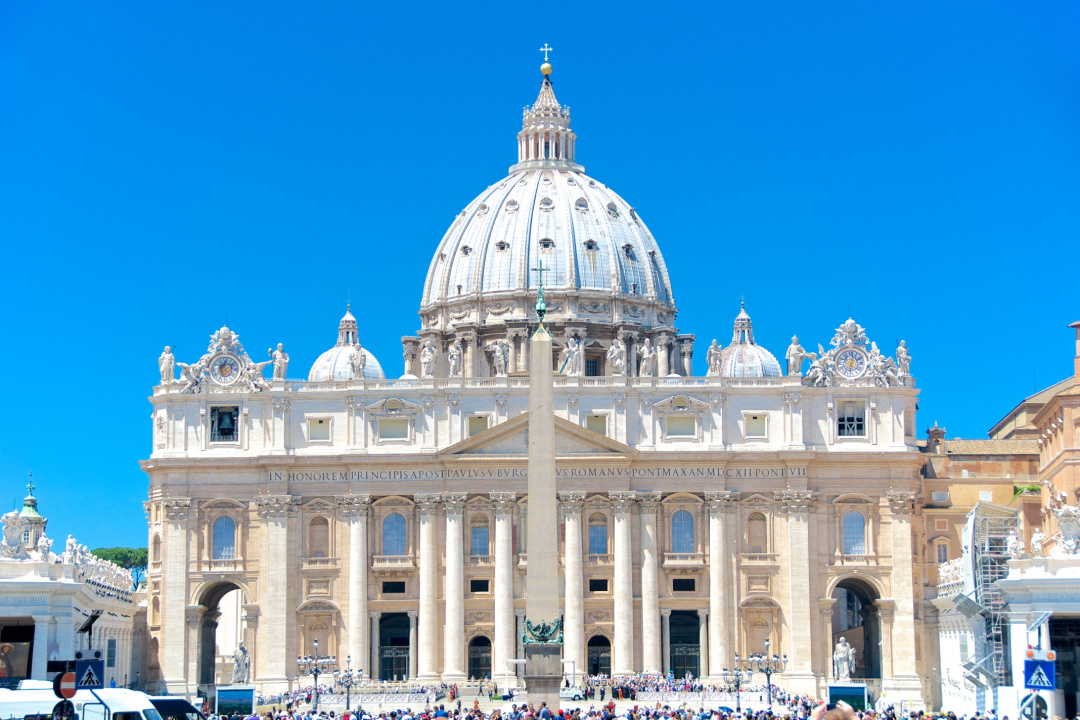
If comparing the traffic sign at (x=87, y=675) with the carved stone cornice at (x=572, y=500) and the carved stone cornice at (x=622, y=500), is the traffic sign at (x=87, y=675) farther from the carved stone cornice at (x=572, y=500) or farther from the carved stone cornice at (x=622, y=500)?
the carved stone cornice at (x=622, y=500)

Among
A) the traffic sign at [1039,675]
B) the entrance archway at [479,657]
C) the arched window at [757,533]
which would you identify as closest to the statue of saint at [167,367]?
the entrance archway at [479,657]

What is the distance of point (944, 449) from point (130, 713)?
236ft

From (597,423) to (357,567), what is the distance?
14.4 meters

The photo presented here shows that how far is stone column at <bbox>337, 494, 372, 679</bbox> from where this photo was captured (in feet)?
306

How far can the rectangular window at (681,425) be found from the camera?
95625mm

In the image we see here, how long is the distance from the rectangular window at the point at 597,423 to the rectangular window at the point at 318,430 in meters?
13.6

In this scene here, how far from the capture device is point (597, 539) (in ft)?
312

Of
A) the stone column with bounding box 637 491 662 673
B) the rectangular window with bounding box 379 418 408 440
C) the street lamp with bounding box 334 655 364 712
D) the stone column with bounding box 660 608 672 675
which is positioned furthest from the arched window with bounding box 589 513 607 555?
the street lamp with bounding box 334 655 364 712

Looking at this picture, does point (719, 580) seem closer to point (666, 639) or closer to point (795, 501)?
point (666, 639)

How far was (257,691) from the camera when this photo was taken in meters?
90.7

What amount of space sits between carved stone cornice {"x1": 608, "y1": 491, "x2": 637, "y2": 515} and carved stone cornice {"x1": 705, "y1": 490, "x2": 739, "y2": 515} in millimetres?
3880

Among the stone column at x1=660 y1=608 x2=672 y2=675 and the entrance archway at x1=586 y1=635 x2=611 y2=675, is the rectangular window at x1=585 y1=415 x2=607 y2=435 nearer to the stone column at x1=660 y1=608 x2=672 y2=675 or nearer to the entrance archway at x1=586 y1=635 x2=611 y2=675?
the stone column at x1=660 y1=608 x2=672 y2=675

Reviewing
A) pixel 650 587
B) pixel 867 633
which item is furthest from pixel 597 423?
pixel 867 633

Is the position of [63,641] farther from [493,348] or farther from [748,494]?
[493,348]
